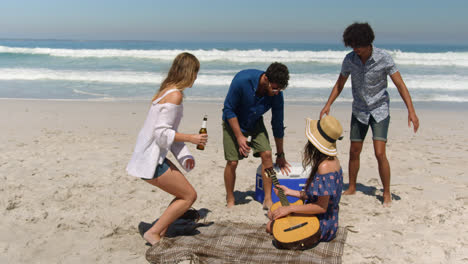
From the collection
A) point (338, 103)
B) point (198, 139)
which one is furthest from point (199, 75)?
point (198, 139)

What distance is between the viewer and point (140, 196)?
5.20m

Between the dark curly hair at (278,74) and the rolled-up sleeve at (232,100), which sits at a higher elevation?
the dark curly hair at (278,74)

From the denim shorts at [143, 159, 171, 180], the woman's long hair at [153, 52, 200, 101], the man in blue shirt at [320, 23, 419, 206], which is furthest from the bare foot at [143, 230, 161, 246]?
the man in blue shirt at [320, 23, 419, 206]

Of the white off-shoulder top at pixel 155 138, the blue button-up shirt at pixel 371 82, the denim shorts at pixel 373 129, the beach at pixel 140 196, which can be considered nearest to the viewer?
the white off-shoulder top at pixel 155 138

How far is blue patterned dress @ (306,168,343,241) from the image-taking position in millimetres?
3523

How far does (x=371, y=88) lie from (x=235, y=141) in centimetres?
161

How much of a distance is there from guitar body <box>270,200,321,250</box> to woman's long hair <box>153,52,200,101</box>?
1.47 meters

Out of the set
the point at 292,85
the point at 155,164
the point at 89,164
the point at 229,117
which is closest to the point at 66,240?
the point at 155,164

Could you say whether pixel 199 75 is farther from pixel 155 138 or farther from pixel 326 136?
pixel 326 136

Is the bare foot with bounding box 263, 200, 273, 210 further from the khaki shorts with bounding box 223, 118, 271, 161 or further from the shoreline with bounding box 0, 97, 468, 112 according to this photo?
the shoreline with bounding box 0, 97, 468, 112

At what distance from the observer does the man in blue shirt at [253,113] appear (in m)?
4.19

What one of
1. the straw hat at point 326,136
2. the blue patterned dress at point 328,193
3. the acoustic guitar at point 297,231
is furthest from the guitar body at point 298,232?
the straw hat at point 326,136

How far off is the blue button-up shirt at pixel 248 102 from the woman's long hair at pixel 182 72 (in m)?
0.79

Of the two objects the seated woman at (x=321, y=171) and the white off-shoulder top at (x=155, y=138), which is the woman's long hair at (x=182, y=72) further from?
the seated woman at (x=321, y=171)
